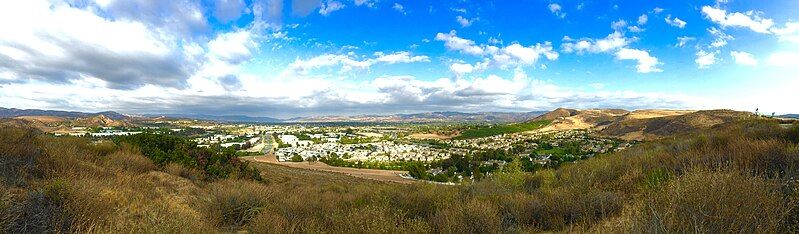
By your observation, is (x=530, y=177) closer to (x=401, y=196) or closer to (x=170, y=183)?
(x=401, y=196)

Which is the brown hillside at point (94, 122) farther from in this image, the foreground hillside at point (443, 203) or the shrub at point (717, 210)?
the shrub at point (717, 210)

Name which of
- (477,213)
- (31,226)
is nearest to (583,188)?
(477,213)

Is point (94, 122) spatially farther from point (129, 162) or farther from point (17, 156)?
point (17, 156)

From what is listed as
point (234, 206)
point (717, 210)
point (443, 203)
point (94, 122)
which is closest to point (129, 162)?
point (234, 206)

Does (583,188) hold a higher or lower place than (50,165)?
lower

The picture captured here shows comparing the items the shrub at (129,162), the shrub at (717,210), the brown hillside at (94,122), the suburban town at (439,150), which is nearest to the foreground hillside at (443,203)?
the shrub at (717,210)

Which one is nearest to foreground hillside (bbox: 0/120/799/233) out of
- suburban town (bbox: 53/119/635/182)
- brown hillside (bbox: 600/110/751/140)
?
suburban town (bbox: 53/119/635/182)

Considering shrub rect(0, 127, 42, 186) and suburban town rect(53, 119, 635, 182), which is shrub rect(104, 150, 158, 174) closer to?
shrub rect(0, 127, 42, 186)

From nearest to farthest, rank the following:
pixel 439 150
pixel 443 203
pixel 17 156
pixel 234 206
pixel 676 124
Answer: pixel 443 203
pixel 234 206
pixel 17 156
pixel 676 124
pixel 439 150

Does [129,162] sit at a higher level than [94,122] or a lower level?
higher
